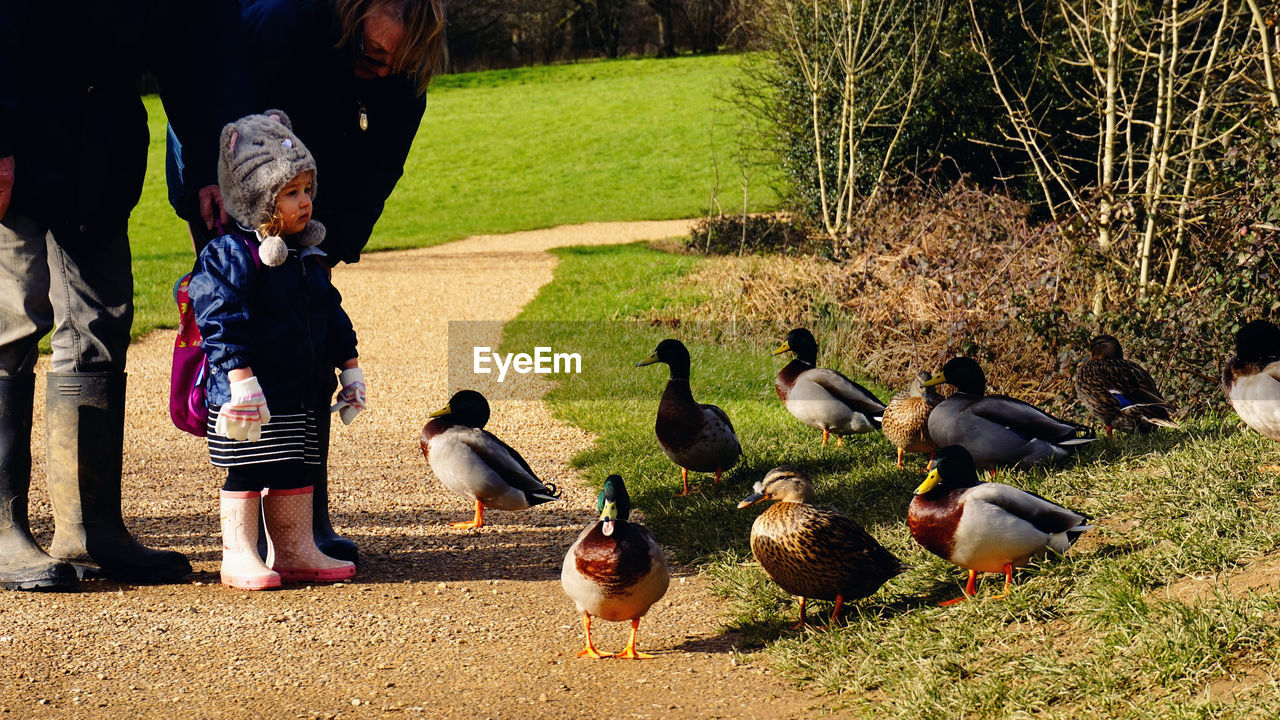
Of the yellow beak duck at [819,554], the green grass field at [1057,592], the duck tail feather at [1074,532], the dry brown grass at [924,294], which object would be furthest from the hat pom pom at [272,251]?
the dry brown grass at [924,294]

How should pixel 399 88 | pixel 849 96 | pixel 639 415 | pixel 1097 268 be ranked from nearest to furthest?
pixel 399 88 < pixel 639 415 < pixel 1097 268 < pixel 849 96

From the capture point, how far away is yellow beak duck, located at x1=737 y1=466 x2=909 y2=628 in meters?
3.64

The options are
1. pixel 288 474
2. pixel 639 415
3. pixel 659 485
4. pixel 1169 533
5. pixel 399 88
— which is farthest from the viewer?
pixel 639 415

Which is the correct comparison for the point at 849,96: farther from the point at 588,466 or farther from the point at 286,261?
the point at 286,261

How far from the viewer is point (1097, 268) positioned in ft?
27.6

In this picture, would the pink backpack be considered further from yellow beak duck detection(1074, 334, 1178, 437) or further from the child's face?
yellow beak duck detection(1074, 334, 1178, 437)

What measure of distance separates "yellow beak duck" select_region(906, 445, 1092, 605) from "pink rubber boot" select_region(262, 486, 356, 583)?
208 cm

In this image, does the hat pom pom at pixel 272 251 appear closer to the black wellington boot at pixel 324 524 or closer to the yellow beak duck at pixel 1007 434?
the black wellington boot at pixel 324 524

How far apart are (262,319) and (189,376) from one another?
1.31ft

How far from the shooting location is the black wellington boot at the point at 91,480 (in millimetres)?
4121

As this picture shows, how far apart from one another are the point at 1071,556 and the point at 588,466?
289 centimetres

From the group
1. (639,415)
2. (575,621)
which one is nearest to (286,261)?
(575,621)

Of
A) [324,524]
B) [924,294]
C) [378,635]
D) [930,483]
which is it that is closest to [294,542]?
[324,524]

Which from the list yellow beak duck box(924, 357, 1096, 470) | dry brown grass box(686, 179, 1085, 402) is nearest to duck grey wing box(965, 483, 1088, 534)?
yellow beak duck box(924, 357, 1096, 470)
